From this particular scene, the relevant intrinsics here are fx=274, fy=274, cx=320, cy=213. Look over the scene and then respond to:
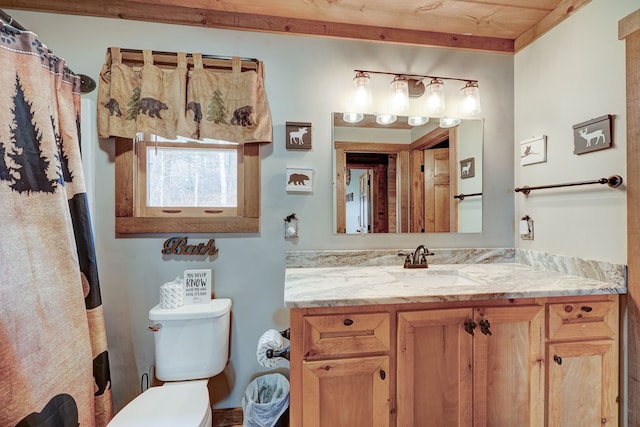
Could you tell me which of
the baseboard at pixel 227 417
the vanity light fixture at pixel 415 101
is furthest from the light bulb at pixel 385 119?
the baseboard at pixel 227 417

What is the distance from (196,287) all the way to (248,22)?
1.52m

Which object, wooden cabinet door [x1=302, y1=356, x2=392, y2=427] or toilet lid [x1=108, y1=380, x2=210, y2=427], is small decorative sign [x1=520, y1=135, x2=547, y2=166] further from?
toilet lid [x1=108, y1=380, x2=210, y2=427]

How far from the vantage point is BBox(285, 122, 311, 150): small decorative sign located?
5.26 ft

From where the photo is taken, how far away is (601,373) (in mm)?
1187

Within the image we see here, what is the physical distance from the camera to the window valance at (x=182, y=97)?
1.46 meters

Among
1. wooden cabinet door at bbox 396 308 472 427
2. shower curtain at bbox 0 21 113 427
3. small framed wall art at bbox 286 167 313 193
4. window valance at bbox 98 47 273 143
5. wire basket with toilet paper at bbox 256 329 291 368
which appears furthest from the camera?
small framed wall art at bbox 286 167 313 193

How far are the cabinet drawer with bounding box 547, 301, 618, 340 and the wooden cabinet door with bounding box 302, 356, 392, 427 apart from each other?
76 cm

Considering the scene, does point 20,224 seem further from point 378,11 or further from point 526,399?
point 526,399

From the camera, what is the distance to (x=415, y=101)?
1722mm

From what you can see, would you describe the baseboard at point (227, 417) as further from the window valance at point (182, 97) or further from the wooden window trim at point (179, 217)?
the window valance at point (182, 97)

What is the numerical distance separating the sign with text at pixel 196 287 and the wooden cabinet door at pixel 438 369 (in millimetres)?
1021

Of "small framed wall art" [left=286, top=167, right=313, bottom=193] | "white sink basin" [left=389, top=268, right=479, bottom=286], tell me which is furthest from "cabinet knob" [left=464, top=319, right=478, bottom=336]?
"small framed wall art" [left=286, top=167, right=313, bottom=193]

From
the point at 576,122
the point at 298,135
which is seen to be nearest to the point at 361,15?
the point at 298,135

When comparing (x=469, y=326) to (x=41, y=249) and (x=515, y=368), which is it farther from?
(x=41, y=249)
